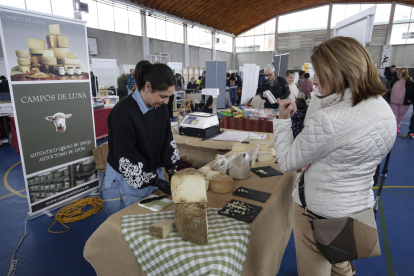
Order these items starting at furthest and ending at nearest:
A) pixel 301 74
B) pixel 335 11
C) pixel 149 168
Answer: pixel 335 11 < pixel 301 74 < pixel 149 168

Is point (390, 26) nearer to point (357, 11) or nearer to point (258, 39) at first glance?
point (357, 11)

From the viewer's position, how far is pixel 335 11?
630 inches

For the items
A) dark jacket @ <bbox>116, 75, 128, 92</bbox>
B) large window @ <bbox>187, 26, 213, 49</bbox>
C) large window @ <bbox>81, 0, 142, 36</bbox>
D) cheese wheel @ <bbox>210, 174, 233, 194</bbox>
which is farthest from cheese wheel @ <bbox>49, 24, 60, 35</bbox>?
large window @ <bbox>187, 26, 213, 49</bbox>

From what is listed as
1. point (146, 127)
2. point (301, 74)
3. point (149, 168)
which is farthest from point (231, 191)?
point (301, 74)

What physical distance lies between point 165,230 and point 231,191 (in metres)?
0.59

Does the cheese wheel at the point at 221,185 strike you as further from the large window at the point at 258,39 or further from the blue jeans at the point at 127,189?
the large window at the point at 258,39

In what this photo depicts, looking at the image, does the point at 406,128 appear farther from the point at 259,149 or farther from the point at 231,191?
the point at 231,191

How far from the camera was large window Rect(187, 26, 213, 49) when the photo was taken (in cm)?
1656

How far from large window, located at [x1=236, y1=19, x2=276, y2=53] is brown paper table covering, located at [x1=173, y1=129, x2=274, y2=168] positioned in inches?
738

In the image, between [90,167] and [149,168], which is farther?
[90,167]

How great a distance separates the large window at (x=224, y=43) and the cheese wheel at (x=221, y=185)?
63.0ft

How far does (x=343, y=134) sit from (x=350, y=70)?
9.6 inches

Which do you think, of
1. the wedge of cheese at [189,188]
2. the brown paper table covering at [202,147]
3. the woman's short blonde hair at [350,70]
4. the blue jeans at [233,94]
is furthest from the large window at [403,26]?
the wedge of cheese at [189,188]

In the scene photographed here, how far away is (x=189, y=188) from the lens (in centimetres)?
95
